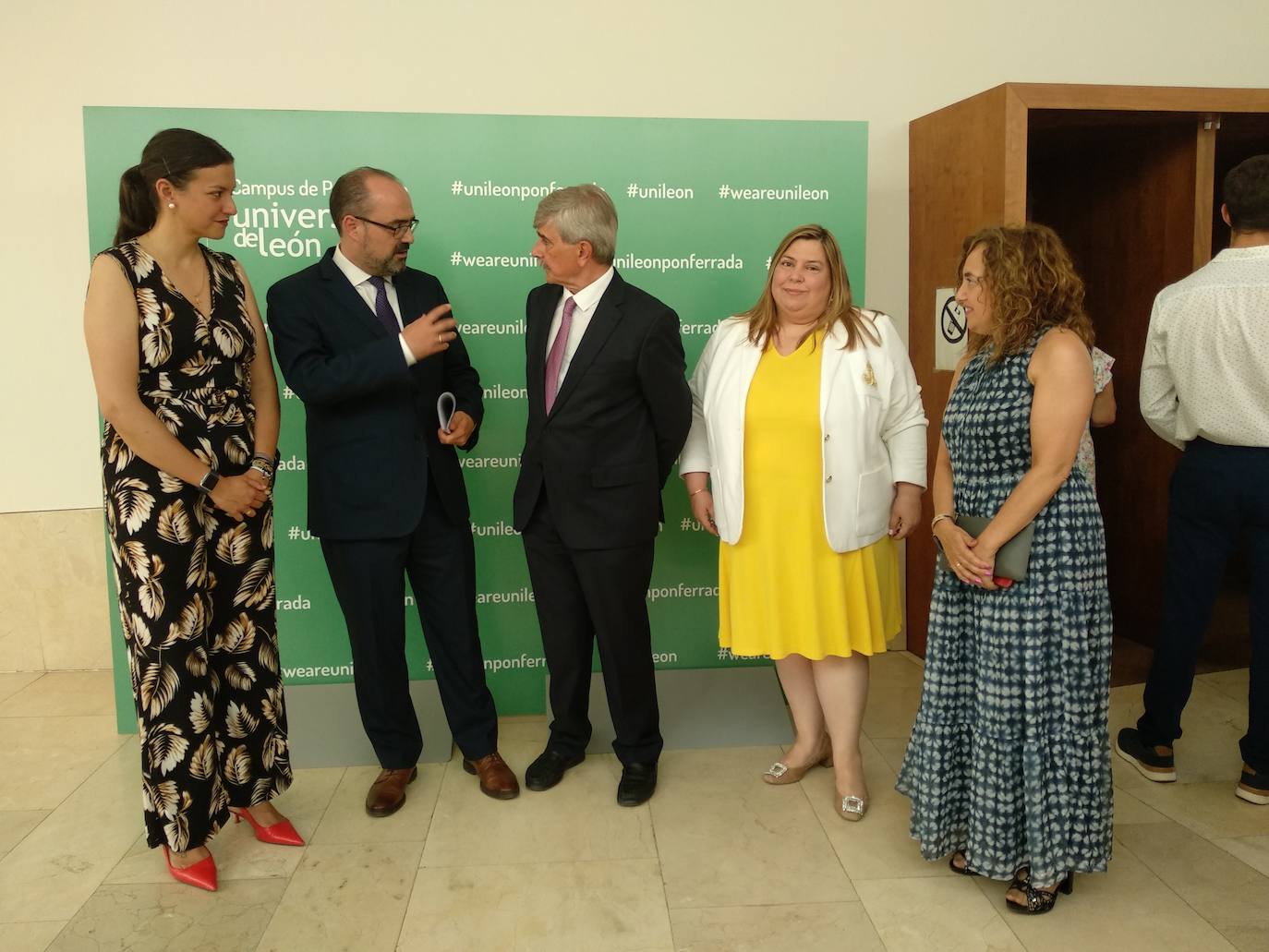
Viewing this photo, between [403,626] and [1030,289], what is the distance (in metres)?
2.02

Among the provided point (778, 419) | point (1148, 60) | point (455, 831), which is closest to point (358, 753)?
point (455, 831)

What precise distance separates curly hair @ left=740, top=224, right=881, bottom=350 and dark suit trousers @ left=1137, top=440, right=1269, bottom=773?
114cm

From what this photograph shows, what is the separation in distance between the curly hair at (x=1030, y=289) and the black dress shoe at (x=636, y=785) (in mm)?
1659

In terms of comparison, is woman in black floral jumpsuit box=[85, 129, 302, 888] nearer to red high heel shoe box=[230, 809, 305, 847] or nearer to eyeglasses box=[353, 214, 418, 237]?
red high heel shoe box=[230, 809, 305, 847]

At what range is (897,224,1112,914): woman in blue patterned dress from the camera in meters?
2.30

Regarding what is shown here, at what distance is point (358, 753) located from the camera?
11.2 feet

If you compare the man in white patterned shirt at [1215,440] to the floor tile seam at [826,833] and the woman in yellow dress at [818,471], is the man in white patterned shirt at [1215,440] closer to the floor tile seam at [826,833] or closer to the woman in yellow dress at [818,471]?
the woman in yellow dress at [818,471]

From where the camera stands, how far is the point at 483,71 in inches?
166

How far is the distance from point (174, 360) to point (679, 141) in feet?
6.44

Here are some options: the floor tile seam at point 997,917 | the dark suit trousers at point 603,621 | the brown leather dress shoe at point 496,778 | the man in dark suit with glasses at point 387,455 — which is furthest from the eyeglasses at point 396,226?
the floor tile seam at point 997,917

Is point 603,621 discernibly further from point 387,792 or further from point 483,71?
point 483,71

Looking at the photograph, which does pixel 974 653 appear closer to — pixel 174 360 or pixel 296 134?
pixel 174 360

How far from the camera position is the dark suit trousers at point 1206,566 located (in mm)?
2916

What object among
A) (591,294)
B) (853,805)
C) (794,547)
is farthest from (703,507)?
(853,805)
